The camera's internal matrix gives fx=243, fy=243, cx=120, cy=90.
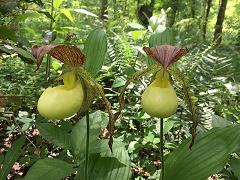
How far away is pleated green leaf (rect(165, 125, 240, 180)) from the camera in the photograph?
0.85 meters

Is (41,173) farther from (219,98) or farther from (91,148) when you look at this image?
(219,98)

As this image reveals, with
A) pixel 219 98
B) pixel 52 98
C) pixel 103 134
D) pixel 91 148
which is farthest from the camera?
pixel 103 134

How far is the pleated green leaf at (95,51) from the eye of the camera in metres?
0.89

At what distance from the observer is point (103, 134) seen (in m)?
1.84

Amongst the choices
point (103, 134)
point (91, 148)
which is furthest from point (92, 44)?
point (103, 134)

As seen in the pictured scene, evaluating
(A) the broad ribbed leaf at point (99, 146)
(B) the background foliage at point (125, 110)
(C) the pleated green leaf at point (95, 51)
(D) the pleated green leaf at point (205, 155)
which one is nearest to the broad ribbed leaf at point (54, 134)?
(B) the background foliage at point (125, 110)

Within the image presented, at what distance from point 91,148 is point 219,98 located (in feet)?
3.56

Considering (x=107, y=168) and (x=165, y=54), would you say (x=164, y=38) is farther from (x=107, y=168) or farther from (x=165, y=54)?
(x=107, y=168)

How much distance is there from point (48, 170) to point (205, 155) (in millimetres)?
577

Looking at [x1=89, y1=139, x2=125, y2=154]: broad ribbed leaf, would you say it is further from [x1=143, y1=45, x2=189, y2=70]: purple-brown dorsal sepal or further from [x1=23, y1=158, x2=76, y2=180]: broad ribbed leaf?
[x1=143, y1=45, x2=189, y2=70]: purple-brown dorsal sepal

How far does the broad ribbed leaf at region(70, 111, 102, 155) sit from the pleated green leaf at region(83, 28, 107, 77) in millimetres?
303

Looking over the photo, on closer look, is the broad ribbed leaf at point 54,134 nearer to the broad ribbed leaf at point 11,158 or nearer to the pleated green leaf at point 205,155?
the broad ribbed leaf at point 11,158

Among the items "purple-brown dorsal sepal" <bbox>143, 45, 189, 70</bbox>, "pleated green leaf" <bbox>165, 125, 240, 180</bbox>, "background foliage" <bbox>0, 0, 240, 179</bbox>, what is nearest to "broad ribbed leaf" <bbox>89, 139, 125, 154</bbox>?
"background foliage" <bbox>0, 0, 240, 179</bbox>

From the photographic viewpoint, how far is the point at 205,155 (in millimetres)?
888
